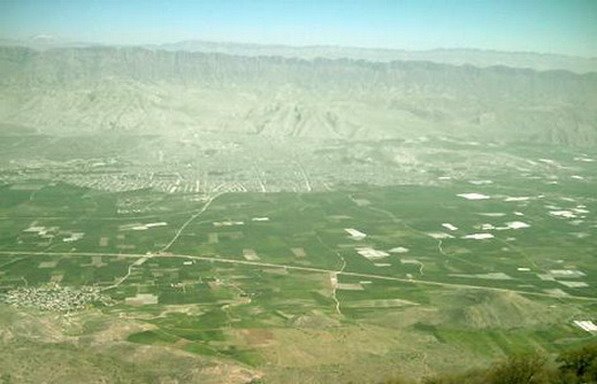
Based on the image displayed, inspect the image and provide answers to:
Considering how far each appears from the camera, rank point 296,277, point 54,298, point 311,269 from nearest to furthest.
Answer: point 54,298
point 296,277
point 311,269

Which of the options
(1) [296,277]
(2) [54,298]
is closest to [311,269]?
(1) [296,277]

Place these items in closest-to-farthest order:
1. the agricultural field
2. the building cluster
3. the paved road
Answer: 1. the agricultural field
2. the building cluster
3. the paved road

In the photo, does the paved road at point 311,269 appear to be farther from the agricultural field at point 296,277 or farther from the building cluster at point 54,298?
the building cluster at point 54,298

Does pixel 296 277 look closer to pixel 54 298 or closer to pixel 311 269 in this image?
pixel 311 269

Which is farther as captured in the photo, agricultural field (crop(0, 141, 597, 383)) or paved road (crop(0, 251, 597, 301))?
paved road (crop(0, 251, 597, 301))

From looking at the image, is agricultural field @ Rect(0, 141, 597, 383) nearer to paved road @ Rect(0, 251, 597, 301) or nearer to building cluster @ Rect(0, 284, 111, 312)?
building cluster @ Rect(0, 284, 111, 312)

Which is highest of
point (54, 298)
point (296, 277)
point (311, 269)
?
point (54, 298)

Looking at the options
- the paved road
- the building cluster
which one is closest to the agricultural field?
the building cluster

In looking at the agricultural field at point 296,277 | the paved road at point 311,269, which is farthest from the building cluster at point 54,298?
the paved road at point 311,269

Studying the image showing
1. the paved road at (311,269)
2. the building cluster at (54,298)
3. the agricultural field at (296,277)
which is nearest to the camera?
the agricultural field at (296,277)
